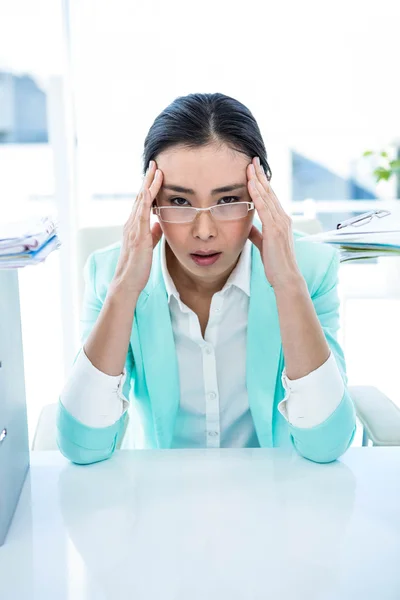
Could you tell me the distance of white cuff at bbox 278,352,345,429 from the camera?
1.23m

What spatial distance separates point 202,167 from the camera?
4.28 feet

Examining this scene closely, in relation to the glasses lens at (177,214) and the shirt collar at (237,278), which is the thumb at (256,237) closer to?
the shirt collar at (237,278)

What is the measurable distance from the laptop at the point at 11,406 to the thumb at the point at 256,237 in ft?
1.88

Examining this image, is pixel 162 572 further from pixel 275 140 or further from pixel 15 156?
pixel 15 156

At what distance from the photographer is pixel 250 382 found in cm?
144

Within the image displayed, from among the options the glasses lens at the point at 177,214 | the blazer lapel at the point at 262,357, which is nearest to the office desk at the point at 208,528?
the blazer lapel at the point at 262,357

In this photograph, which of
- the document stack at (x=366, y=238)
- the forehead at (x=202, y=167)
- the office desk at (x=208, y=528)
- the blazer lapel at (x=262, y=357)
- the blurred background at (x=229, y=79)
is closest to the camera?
the office desk at (x=208, y=528)

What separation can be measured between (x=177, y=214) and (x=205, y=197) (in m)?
0.07

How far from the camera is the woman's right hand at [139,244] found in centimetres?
136

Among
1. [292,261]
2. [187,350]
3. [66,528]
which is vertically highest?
[292,261]

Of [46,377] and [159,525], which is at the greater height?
[159,525]

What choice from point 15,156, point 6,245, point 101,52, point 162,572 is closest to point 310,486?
point 162,572

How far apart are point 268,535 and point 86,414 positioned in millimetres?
463

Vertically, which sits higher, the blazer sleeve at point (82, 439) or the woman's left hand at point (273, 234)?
the woman's left hand at point (273, 234)
